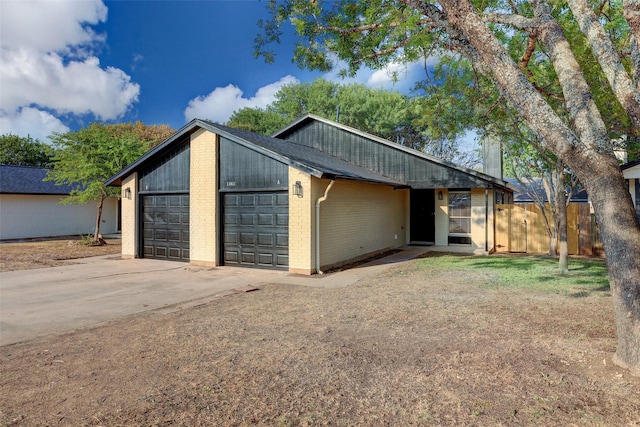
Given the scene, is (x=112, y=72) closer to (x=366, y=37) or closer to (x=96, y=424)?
(x=366, y=37)

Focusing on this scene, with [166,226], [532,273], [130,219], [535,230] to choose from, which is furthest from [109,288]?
[535,230]

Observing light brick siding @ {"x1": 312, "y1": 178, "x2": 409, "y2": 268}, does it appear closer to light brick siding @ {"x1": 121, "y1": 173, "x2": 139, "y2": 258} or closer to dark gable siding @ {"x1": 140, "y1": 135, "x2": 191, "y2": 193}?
dark gable siding @ {"x1": 140, "y1": 135, "x2": 191, "y2": 193}

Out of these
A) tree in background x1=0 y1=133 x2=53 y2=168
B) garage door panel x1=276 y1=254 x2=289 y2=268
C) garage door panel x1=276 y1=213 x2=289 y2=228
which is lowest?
garage door panel x1=276 y1=254 x2=289 y2=268

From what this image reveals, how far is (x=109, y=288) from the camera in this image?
848 cm

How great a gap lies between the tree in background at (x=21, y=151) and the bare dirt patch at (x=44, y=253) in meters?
23.1

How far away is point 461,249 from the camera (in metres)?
15.2

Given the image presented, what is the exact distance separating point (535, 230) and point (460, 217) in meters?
2.74

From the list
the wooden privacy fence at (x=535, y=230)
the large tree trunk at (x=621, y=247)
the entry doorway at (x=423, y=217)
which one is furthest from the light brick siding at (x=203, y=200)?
the wooden privacy fence at (x=535, y=230)

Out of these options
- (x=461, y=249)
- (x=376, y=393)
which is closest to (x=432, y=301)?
(x=376, y=393)

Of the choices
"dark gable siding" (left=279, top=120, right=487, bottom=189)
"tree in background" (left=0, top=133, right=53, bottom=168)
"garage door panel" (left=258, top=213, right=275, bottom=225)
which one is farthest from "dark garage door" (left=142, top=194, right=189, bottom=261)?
"tree in background" (left=0, top=133, right=53, bottom=168)

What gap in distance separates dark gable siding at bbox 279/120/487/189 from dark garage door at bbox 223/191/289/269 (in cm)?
628

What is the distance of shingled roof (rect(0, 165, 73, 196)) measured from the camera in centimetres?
1984

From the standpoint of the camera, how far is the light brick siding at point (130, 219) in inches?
532

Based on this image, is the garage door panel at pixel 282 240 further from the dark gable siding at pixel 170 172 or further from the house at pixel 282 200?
Result: the dark gable siding at pixel 170 172
